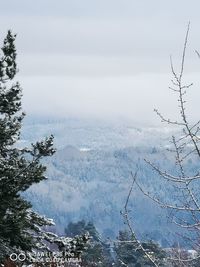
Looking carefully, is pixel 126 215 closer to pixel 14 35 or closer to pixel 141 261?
pixel 14 35

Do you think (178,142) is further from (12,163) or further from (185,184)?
(12,163)

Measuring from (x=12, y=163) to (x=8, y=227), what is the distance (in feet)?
5.02

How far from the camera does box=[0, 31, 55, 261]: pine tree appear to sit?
15328 millimetres

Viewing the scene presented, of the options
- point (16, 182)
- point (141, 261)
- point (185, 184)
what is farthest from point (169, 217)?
point (141, 261)

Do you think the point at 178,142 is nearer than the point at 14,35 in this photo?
Yes

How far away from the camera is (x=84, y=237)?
1625 centimetres

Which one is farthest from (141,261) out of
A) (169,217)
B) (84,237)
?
(169,217)

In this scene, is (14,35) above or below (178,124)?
above

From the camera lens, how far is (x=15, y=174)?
15461 millimetres

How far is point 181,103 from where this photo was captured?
7102mm

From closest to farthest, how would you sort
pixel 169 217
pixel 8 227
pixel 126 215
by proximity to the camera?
pixel 126 215 → pixel 169 217 → pixel 8 227

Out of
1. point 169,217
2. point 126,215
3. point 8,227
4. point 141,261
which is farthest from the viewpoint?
point 141,261

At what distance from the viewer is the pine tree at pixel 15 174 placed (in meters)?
15.3

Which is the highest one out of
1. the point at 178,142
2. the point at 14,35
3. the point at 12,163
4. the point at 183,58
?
the point at 14,35
